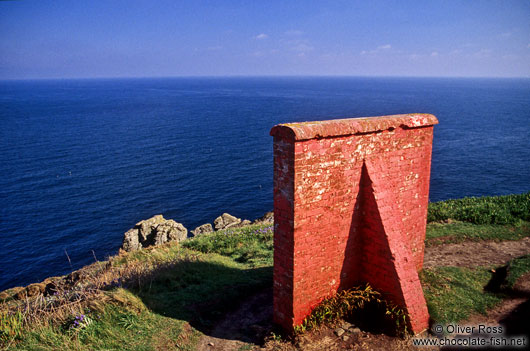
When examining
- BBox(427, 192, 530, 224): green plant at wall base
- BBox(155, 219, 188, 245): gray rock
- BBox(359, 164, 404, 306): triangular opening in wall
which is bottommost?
BBox(155, 219, 188, 245): gray rock

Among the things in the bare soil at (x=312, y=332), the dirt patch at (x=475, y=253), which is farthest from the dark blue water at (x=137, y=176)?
the dirt patch at (x=475, y=253)

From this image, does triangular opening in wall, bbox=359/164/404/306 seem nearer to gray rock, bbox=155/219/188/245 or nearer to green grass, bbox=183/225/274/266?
A: green grass, bbox=183/225/274/266

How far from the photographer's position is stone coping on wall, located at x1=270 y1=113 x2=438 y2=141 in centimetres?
652

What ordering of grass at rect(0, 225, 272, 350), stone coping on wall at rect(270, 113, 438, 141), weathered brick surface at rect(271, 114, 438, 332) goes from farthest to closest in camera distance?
grass at rect(0, 225, 272, 350)
weathered brick surface at rect(271, 114, 438, 332)
stone coping on wall at rect(270, 113, 438, 141)

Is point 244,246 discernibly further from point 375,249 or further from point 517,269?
point 517,269

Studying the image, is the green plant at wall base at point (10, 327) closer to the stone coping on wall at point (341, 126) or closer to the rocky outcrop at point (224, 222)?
the stone coping on wall at point (341, 126)

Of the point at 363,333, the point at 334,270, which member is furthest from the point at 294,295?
the point at 363,333

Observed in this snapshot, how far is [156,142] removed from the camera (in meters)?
59.3

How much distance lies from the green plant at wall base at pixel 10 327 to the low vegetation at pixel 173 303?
2cm

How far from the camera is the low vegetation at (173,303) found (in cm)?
723

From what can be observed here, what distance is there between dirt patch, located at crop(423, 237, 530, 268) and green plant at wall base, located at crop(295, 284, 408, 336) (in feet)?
11.5

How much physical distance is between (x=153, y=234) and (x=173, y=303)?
17.4 meters

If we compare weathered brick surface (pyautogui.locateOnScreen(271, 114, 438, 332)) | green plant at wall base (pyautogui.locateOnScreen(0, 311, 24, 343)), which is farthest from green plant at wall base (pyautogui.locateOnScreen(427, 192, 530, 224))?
green plant at wall base (pyautogui.locateOnScreen(0, 311, 24, 343))

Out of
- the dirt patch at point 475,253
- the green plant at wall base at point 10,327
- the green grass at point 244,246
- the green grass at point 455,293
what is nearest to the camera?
the green plant at wall base at point 10,327
